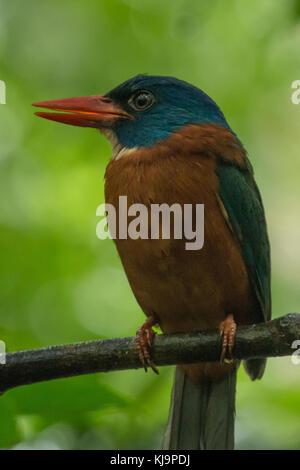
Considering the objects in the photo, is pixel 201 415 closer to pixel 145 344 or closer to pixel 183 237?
pixel 145 344

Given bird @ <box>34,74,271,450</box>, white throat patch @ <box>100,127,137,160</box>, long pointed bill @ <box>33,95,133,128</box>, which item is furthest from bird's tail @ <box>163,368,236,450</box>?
long pointed bill @ <box>33,95,133,128</box>

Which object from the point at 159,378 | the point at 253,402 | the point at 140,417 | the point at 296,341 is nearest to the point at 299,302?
the point at 253,402

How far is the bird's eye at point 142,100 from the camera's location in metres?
4.70

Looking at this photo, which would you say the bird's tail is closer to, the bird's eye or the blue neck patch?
the blue neck patch

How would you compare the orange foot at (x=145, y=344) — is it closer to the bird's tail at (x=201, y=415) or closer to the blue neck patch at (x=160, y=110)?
the bird's tail at (x=201, y=415)

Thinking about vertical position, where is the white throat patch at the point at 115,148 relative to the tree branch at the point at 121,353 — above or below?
above

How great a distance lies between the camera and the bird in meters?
4.07

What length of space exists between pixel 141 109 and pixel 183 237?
3.61 feet

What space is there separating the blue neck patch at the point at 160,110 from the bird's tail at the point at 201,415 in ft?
4.97

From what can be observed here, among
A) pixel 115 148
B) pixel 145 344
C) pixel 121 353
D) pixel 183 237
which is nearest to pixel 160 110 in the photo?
pixel 115 148

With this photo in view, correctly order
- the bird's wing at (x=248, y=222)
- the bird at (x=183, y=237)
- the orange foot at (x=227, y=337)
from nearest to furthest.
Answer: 1. the orange foot at (x=227, y=337)
2. the bird at (x=183, y=237)
3. the bird's wing at (x=248, y=222)

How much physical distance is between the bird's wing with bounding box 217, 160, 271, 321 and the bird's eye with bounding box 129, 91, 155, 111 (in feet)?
2.37

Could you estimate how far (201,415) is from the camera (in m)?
4.49

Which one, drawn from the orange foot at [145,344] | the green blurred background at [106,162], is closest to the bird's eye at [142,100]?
the green blurred background at [106,162]
